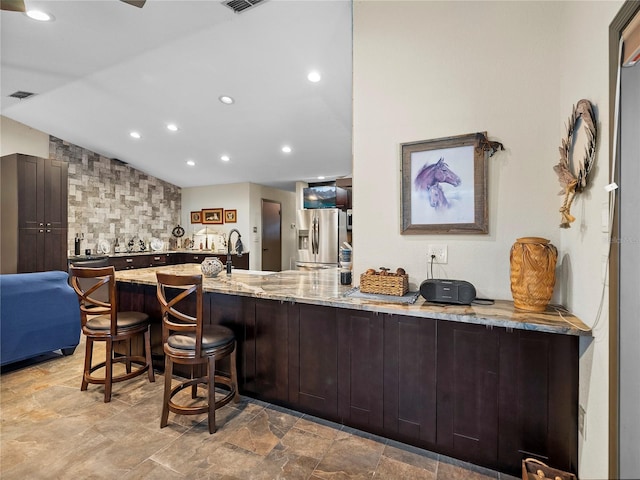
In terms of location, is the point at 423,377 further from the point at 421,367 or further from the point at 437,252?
the point at 437,252

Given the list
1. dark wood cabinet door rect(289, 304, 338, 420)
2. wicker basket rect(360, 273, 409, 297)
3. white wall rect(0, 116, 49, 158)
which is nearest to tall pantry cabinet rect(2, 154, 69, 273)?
white wall rect(0, 116, 49, 158)

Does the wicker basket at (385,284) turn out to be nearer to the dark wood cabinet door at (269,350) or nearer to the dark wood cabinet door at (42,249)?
the dark wood cabinet door at (269,350)

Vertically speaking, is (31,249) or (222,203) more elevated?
(222,203)

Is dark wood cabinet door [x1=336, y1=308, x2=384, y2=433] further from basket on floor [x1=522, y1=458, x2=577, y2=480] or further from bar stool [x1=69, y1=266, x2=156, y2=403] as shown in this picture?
bar stool [x1=69, y1=266, x2=156, y2=403]

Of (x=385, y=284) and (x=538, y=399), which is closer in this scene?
(x=538, y=399)

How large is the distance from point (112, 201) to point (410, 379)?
728cm

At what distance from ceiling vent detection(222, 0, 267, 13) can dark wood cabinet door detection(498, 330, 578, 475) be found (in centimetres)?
301

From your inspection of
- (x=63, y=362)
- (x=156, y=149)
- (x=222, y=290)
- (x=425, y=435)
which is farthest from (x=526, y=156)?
(x=156, y=149)

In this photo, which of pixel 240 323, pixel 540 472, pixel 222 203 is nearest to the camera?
pixel 540 472

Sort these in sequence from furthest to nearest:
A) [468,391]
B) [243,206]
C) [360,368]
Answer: [243,206] → [360,368] → [468,391]

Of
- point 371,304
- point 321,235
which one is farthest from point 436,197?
point 321,235

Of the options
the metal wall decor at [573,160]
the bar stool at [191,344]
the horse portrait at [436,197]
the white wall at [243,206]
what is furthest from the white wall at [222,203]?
the metal wall decor at [573,160]

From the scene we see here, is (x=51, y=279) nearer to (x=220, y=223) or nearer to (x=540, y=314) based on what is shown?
(x=540, y=314)

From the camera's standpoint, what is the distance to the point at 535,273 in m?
1.58
